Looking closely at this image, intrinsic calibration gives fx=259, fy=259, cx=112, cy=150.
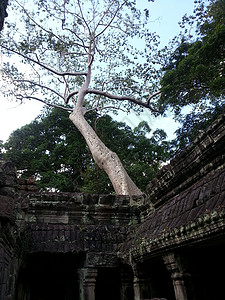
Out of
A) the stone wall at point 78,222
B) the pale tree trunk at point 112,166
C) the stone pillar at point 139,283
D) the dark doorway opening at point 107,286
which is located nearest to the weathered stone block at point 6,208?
the stone wall at point 78,222

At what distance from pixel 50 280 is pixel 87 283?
2.56m

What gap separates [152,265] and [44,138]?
12.9 metres

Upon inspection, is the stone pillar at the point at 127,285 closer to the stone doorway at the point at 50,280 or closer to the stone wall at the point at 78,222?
the stone wall at the point at 78,222

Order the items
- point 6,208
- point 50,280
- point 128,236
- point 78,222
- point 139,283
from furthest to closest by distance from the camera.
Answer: point 50,280 < point 78,222 < point 128,236 < point 139,283 < point 6,208

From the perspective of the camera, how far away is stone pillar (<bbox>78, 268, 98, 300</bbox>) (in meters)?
4.03

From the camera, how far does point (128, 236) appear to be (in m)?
4.54

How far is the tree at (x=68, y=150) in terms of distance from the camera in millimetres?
13258

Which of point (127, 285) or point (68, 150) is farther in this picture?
point (68, 150)

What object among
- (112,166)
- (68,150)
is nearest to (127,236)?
(112,166)

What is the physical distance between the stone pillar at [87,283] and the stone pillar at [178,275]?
1.69m

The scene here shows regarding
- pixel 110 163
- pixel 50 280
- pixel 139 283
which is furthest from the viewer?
pixel 110 163

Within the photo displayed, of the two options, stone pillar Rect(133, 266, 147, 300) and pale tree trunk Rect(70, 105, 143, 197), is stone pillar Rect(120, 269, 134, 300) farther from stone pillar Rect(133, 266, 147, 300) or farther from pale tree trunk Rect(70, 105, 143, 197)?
pale tree trunk Rect(70, 105, 143, 197)

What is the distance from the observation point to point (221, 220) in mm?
2045

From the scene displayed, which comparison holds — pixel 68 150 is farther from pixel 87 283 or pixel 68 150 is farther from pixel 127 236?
pixel 87 283
